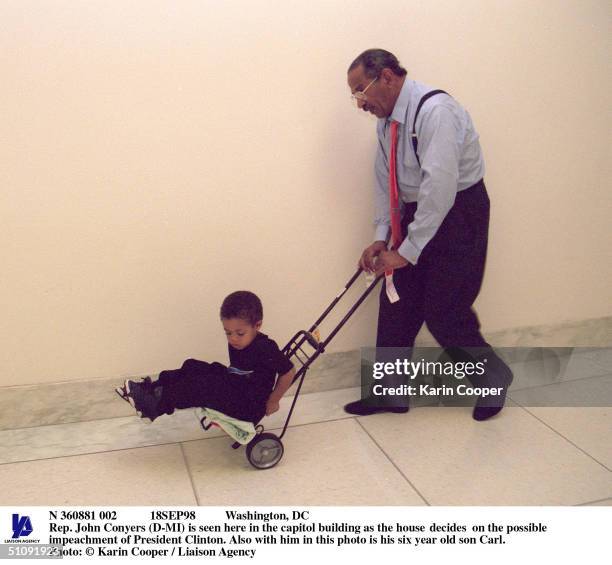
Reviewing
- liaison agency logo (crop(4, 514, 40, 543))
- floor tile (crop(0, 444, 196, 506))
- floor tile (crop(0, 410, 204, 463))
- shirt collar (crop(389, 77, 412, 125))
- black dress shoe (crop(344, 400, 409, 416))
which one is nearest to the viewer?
liaison agency logo (crop(4, 514, 40, 543))

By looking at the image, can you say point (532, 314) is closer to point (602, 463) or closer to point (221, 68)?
point (602, 463)

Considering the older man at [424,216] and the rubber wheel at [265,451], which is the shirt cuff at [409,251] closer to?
the older man at [424,216]

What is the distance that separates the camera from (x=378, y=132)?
247cm

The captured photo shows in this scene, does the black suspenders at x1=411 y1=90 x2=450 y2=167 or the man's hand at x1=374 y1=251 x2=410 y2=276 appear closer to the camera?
the black suspenders at x1=411 y1=90 x2=450 y2=167

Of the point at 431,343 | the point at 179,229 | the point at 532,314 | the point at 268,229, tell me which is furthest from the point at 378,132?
the point at 532,314

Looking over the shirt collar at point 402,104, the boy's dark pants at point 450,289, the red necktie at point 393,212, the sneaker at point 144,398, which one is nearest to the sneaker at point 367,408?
the boy's dark pants at point 450,289

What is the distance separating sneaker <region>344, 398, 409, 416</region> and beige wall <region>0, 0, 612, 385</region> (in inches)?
10.5

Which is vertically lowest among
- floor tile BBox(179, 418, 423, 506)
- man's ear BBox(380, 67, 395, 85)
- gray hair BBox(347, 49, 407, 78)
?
floor tile BBox(179, 418, 423, 506)

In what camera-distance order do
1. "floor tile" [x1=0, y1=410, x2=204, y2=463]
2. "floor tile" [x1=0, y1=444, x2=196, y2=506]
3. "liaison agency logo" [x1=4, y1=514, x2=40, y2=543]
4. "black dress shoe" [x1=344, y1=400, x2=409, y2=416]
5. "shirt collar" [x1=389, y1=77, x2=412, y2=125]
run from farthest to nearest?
"black dress shoe" [x1=344, y1=400, x2=409, y2=416]
"floor tile" [x1=0, y1=410, x2=204, y2=463]
"shirt collar" [x1=389, y1=77, x2=412, y2=125]
"floor tile" [x1=0, y1=444, x2=196, y2=506]
"liaison agency logo" [x1=4, y1=514, x2=40, y2=543]

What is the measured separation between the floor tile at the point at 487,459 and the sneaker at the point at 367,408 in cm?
3

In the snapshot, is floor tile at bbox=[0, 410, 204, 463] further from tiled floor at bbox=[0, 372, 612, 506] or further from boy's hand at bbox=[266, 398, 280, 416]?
boy's hand at bbox=[266, 398, 280, 416]

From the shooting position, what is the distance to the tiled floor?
2.22 metres

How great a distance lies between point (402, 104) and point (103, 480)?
157cm

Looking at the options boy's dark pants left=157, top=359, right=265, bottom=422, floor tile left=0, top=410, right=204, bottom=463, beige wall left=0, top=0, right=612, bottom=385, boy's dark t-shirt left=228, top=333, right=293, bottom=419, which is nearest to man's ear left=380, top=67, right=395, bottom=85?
beige wall left=0, top=0, right=612, bottom=385
